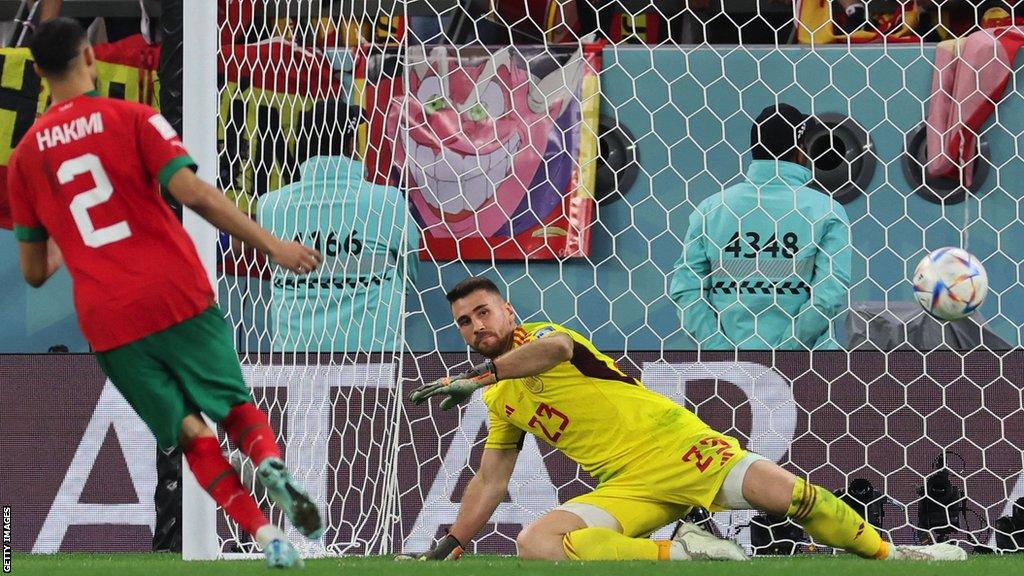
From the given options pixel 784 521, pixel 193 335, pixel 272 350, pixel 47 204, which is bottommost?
pixel 784 521

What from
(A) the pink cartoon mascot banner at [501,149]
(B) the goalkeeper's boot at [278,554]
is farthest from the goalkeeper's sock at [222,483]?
(A) the pink cartoon mascot banner at [501,149]

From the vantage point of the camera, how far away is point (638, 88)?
709 cm

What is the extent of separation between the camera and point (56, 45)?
370 centimetres

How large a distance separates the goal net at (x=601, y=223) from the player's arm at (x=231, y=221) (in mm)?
1930

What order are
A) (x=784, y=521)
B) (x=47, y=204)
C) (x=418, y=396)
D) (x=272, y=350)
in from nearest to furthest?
(x=47, y=204) → (x=418, y=396) → (x=784, y=521) → (x=272, y=350)

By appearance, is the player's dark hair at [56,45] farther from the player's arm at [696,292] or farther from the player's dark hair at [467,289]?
the player's arm at [696,292]

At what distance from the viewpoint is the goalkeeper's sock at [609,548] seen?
15.4 feet

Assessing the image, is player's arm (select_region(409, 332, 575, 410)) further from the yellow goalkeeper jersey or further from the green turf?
the green turf

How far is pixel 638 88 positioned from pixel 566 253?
84 centimetres

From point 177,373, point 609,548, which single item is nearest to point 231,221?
point 177,373

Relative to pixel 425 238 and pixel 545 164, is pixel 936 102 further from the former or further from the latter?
pixel 425 238

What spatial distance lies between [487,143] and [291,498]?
12.1 ft

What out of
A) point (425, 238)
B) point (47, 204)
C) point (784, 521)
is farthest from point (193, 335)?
point (425, 238)

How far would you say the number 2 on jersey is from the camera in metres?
3.68
